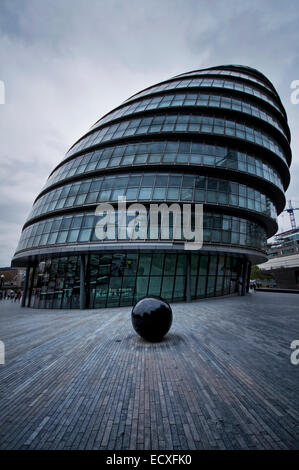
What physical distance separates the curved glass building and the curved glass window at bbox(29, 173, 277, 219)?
0.39 ft

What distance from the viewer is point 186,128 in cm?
2402

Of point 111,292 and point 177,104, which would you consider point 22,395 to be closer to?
point 111,292

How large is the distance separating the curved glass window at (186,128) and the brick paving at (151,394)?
2296cm

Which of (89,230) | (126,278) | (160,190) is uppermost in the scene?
(160,190)

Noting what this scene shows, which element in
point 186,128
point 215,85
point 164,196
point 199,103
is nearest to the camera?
point 164,196

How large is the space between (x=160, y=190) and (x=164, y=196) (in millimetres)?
875

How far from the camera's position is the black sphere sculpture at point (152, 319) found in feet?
27.0

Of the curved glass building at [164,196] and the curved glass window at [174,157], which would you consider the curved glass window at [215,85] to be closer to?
the curved glass building at [164,196]

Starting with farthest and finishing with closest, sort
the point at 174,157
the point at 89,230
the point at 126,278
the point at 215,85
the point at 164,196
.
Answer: the point at 215,85 < the point at 174,157 < the point at 126,278 < the point at 89,230 < the point at 164,196

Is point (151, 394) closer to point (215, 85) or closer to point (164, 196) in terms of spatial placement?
point (164, 196)

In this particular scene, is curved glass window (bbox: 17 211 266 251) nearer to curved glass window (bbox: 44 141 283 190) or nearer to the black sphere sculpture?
curved glass window (bbox: 44 141 283 190)

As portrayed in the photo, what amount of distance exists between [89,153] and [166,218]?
49.1 ft

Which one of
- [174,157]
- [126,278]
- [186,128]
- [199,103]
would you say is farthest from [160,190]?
[199,103]

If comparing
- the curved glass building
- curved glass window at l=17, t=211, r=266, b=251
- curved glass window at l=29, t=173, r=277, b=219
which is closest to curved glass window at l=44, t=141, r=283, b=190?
the curved glass building
